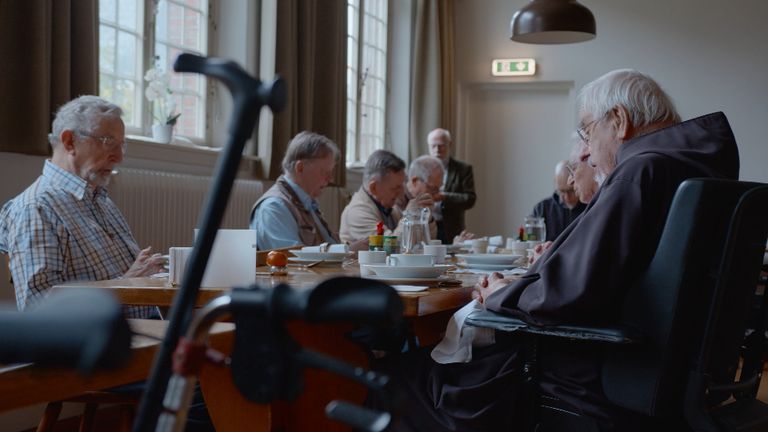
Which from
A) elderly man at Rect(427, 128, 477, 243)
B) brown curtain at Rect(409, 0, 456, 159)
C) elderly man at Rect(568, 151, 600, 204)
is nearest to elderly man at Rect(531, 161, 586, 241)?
elderly man at Rect(568, 151, 600, 204)

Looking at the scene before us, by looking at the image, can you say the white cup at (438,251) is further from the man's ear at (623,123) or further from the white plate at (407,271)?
the man's ear at (623,123)

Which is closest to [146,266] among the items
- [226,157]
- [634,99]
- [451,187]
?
[634,99]

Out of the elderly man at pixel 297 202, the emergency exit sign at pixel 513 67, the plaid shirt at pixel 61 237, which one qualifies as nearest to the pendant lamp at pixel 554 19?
the elderly man at pixel 297 202

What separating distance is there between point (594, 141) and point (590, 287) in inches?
23.6

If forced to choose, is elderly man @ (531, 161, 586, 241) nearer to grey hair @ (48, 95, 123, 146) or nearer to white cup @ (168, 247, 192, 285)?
grey hair @ (48, 95, 123, 146)

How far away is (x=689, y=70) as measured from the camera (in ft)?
25.5

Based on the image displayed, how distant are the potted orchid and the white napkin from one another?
2738 mm

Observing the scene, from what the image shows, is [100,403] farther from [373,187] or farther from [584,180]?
[373,187]

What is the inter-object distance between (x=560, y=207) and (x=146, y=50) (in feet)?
7.89

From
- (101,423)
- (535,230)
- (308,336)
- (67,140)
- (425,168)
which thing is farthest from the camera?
(425,168)

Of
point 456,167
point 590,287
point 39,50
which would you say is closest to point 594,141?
point 590,287

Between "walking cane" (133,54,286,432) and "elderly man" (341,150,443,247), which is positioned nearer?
"walking cane" (133,54,286,432)

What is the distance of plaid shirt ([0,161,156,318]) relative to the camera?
7.40 ft

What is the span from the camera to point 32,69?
10.7 ft
